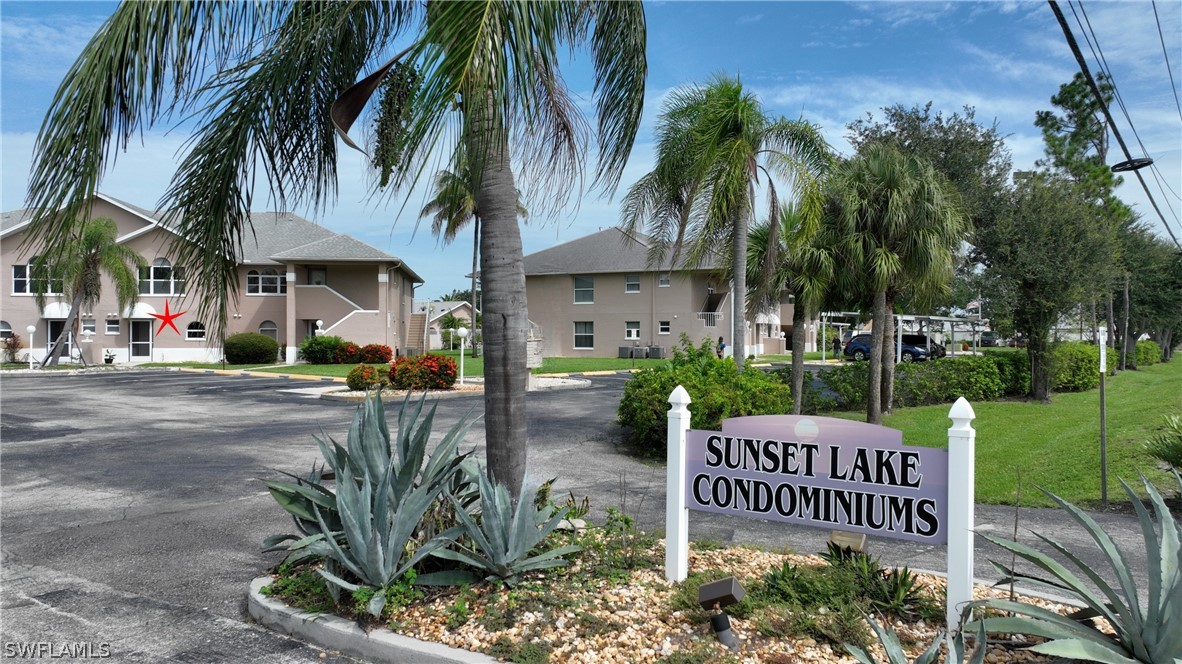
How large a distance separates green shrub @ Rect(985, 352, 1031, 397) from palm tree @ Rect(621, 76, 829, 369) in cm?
1150

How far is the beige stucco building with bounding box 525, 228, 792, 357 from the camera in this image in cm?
4628

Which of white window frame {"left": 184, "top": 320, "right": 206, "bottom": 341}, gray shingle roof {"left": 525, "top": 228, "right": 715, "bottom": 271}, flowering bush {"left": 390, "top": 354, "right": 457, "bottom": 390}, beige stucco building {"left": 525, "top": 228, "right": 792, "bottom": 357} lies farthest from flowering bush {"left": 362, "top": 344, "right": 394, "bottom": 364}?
flowering bush {"left": 390, "top": 354, "right": 457, "bottom": 390}

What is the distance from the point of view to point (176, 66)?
4.69 meters

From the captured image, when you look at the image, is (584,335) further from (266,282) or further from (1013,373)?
(1013,373)

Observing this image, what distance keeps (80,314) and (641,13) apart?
42791 mm

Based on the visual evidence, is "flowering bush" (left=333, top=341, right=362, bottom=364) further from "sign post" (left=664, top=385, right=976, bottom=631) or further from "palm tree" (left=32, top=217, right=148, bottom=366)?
"sign post" (left=664, top=385, right=976, bottom=631)

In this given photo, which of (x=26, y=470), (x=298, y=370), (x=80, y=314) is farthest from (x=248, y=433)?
(x=80, y=314)

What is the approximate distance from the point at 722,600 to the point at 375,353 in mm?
35984

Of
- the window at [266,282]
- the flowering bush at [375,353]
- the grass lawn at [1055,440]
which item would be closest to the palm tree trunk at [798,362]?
the grass lawn at [1055,440]

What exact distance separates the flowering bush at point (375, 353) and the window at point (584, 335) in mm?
14182

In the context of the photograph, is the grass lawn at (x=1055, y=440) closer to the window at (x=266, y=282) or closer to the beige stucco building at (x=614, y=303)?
the beige stucco building at (x=614, y=303)

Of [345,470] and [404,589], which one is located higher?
[345,470]

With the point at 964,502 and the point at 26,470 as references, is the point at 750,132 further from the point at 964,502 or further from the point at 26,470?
the point at 26,470

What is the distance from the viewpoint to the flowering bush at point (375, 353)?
38281 millimetres
